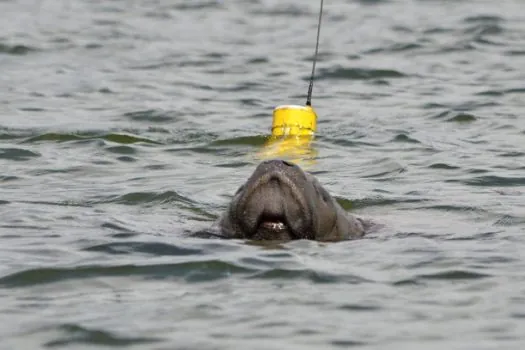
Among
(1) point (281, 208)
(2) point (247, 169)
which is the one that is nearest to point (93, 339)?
(1) point (281, 208)

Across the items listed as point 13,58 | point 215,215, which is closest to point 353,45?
point 13,58

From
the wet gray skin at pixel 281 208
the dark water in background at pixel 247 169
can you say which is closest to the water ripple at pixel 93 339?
the dark water in background at pixel 247 169

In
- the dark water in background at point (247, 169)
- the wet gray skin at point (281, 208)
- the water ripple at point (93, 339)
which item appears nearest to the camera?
the water ripple at point (93, 339)

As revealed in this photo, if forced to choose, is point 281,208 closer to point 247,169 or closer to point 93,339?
point 93,339

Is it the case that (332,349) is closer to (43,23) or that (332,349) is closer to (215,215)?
(215,215)

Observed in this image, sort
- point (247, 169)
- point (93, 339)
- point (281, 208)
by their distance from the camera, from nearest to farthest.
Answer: point (93, 339) → point (281, 208) → point (247, 169)

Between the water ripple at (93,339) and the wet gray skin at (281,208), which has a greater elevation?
the wet gray skin at (281,208)

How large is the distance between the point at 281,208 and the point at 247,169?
13.4 ft

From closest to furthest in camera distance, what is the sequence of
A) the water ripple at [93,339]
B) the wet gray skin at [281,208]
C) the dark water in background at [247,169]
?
the water ripple at [93,339]
the dark water in background at [247,169]
the wet gray skin at [281,208]

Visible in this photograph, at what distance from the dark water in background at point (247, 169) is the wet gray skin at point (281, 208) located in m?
0.13

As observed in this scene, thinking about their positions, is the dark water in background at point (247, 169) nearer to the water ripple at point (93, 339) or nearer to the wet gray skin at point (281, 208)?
the water ripple at point (93, 339)

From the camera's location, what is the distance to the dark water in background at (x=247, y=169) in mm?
7641

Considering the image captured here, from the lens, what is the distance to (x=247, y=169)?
13.2 meters

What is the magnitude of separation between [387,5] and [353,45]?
11.5 feet
